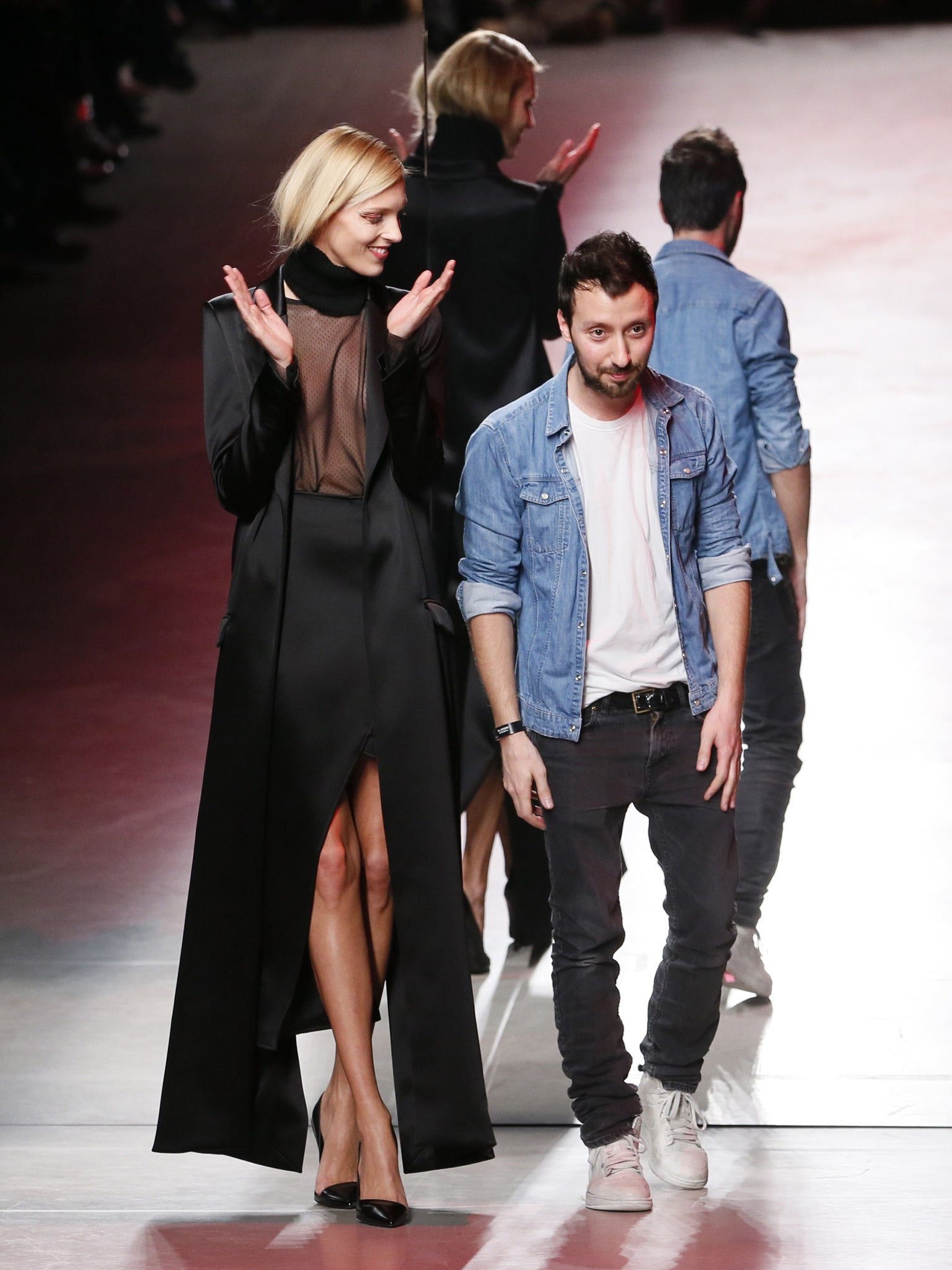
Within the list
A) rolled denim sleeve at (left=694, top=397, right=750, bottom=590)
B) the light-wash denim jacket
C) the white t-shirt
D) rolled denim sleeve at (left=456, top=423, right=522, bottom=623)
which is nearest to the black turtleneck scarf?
rolled denim sleeve at (left=456, top=423, right=522, bottom=623)

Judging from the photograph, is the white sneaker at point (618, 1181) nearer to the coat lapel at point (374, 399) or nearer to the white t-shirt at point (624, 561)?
the white t-shirt at point (624, 561)

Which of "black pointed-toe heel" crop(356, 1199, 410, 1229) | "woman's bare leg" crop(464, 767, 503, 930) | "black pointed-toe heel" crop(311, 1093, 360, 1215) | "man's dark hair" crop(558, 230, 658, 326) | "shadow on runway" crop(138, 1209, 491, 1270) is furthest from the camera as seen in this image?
"woman's bare leg" crop(464, 767, 503, 930)

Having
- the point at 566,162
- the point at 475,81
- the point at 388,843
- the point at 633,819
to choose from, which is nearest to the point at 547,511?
the point at 388,843

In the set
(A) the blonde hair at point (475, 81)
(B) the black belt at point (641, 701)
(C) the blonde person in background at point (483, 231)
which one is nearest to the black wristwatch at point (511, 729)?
(B) the black belt at point (641, 701)

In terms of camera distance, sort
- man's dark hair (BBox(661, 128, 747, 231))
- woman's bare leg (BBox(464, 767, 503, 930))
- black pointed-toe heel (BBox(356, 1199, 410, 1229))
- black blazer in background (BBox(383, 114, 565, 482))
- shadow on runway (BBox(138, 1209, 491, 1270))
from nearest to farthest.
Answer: shadow on runway (BBox(138, 1209, 491, 1270)) → black pointed-toe heel (BBox(356, 1199, 410, 1229)) → black blazer in background (BBox(383, 114, 565, 482)) → man's dark hair (BBox(661, 128, 747, 231)) → woman's bare leg (BBox(464, 767, 503, 930))

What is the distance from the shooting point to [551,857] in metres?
3.26

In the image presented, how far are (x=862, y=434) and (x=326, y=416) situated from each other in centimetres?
185

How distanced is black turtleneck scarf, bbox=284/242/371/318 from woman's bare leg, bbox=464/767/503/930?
127 cm

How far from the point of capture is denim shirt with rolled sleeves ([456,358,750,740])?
316 cm

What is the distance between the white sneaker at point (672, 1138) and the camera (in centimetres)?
337

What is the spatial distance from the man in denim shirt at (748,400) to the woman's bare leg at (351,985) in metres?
1.04

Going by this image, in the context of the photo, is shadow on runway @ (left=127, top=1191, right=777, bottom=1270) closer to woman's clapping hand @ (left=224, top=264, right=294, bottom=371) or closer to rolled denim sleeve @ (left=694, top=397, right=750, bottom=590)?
rolled denim sleeve @ (left=694, top=397, right=750, bottom=590)

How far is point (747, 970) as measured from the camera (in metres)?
4.05

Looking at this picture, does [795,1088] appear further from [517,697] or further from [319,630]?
[319,630]
